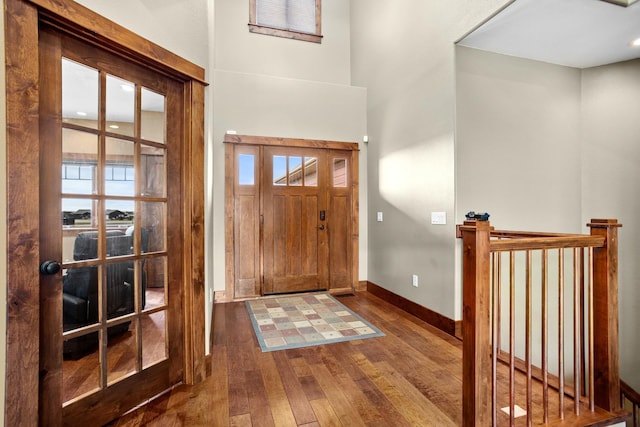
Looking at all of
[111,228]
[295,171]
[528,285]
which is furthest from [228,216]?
[528,285]

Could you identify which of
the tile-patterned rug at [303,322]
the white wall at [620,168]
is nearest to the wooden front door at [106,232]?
the tile-patterned rug at [303,322]

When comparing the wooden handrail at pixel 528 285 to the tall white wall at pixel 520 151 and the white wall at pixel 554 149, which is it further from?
the white wall at pixel 554 149

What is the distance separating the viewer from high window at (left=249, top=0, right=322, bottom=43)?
4.62 m

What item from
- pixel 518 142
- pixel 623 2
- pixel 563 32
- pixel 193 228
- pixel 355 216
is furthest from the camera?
pixel 355 216

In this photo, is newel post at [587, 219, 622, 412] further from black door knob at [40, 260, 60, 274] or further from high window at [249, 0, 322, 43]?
high window at [249, 0, 322, 43]

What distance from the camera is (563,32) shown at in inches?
107

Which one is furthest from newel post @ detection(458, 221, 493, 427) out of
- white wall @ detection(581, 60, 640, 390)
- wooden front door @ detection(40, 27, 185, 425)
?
white wall @ detection(581, 60, 640, 390)

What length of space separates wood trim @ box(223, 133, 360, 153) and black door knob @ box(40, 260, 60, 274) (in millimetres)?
2861

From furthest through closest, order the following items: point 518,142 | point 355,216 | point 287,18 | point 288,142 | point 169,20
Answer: point 287,18
point 355,216
point 288,142
point 518,142
point 169,20

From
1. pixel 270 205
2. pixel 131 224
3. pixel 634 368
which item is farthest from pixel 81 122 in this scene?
pixel 634 368

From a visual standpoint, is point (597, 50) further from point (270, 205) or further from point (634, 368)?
point (270, 205)

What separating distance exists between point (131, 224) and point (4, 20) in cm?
101

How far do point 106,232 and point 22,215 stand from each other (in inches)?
16.2

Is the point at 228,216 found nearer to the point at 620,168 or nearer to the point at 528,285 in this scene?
the point at 528,285
